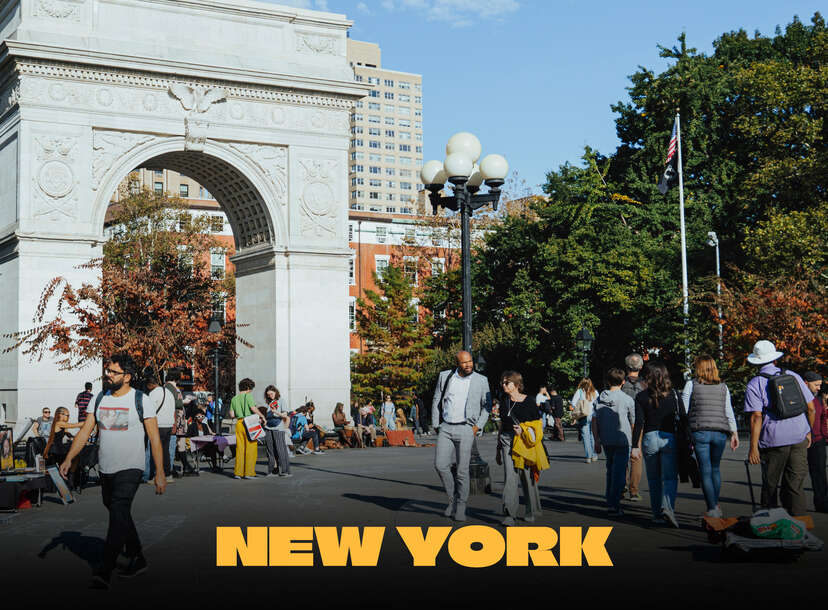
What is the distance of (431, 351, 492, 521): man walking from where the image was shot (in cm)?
1149

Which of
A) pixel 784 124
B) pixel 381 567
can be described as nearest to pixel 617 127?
pixel 784 124

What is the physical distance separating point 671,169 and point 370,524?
95.9 ft

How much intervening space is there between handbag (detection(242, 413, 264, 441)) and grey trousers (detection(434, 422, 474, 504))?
740cm

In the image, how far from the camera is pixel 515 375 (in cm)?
1148

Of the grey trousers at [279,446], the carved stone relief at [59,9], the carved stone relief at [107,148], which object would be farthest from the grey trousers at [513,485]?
the carved stone relief at [59,9]

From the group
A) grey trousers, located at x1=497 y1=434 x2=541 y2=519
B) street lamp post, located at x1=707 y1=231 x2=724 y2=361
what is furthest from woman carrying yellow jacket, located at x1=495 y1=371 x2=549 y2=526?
street lamp post, located at x1=707 y1=231 x2=724 y2=361

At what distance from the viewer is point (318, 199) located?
3288 cm

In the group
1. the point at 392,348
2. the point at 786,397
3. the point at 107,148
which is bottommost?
the point at 786,397

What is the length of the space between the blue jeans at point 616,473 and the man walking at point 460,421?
1835mm

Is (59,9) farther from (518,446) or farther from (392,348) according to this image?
(392,348)

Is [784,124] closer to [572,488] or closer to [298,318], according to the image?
[298,318]

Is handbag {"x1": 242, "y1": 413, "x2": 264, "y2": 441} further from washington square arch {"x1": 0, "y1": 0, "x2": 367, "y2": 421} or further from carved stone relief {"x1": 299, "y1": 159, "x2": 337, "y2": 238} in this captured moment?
carved stone relief {"x1": 299, "y1": 159, "x2": 337, "y2": 238}

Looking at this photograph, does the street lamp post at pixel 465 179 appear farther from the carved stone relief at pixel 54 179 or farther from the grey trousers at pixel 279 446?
the carved stone relief at pixel 54 179

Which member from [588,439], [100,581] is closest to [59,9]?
[588,439]
